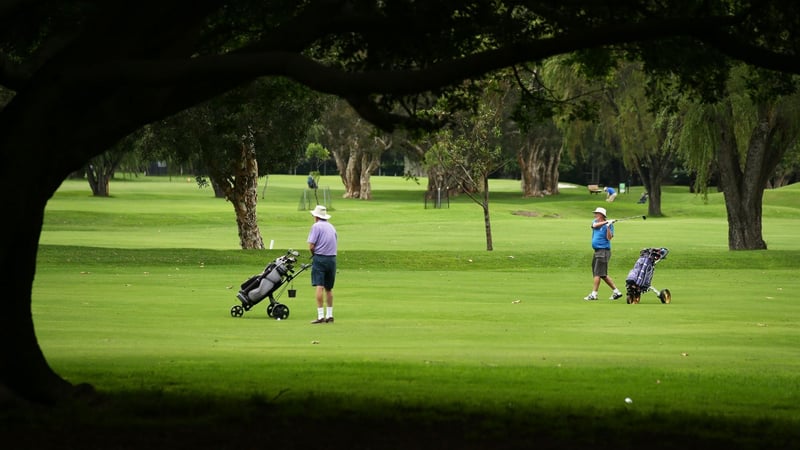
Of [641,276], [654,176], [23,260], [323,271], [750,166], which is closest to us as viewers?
[23,260]

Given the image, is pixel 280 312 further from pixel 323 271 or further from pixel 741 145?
pixel 741 145

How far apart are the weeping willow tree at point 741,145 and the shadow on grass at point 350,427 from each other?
3139 centimetres

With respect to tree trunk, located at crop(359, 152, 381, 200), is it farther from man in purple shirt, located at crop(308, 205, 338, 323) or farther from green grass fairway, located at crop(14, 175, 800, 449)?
man in purple shirt, located at crop(308, 205, 338, 323)

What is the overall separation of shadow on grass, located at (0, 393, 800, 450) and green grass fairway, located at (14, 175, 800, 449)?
37mm

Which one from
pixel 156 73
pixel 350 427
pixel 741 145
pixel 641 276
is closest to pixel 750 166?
pixel 741 145

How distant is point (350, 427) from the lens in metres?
11.1

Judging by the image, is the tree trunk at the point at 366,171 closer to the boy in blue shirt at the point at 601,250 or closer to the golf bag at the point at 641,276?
the boy in blue shirt at the point at 601,250

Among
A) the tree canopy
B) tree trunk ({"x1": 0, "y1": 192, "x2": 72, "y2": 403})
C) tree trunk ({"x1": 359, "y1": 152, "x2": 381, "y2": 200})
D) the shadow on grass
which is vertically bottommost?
tree trunk ({"x1": 359, "y1": 152, "x2": 381, "y2": 200})

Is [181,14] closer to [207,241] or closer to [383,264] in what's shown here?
[383,264]

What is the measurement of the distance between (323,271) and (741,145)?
26009 mm

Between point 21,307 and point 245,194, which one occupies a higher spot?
point 21,307

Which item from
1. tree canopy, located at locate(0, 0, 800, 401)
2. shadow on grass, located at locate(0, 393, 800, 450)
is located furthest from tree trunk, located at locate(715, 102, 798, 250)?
shadow on grass, located at locate(0, 393, 800, 450)

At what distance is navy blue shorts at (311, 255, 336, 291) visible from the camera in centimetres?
2280

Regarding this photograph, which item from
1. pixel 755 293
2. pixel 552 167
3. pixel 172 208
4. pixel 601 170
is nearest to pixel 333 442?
pixel 755 293
